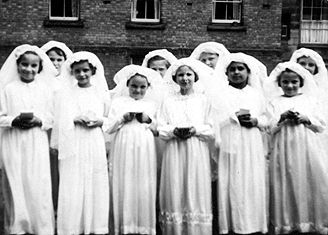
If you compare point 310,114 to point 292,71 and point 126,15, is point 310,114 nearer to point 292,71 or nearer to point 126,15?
point 292,71

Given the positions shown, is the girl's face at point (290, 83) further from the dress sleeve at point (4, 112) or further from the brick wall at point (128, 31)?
the brick wall at point (128, 31)

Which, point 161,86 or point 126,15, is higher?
point 126,15

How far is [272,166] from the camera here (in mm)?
8086

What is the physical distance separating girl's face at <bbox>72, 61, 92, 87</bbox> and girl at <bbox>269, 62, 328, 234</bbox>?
2239 millimetres

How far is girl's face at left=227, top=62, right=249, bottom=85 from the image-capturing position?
7.97m

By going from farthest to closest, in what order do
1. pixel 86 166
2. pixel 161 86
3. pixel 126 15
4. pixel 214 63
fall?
pixel 126 15, pixel 214 63, pixel 161 86, pixel 86 166

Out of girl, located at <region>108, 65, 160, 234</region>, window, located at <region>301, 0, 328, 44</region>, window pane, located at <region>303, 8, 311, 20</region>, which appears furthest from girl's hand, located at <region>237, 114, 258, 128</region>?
window pane, located at <region>303, 8, 311, 20</region>

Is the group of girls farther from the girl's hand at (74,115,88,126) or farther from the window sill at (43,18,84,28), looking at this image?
the window sill at (43,18,84,28)

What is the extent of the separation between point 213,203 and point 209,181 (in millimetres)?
681

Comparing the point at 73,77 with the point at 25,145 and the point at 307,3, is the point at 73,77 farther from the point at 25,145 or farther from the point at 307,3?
the point at 307,3

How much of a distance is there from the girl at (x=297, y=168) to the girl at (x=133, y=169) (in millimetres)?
1474

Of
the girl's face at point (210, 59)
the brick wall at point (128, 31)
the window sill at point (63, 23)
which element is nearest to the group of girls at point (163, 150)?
the girl's face at point (210, 59)

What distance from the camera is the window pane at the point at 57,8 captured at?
2133cm

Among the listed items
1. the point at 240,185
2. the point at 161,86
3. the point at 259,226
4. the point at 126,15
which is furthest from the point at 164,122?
the point at 126,15
